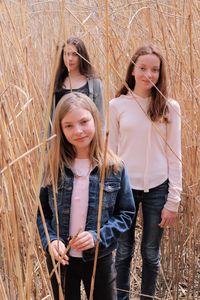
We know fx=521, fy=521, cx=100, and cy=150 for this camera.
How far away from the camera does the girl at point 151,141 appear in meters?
1.35

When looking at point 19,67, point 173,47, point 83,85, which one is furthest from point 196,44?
point 19,67

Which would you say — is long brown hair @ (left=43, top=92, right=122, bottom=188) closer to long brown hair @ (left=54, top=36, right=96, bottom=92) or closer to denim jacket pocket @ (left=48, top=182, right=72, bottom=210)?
denim jacket pocket @ (left=48, top=182, right=72, bottom=210)

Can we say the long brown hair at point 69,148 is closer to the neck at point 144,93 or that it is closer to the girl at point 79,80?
the neck at point 144,93

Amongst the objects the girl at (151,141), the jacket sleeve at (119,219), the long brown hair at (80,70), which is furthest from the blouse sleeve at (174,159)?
the long brown hair at (80,70)

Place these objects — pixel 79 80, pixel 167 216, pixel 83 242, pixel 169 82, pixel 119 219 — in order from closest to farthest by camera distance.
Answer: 1. pixel 83 242
2. pixel 119 219
3. pixel 167 216
4. pixel 169 82
5. pixel 79 80

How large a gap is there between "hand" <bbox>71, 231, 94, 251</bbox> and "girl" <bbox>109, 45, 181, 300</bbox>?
384mm

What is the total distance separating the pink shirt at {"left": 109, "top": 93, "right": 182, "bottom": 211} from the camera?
1352 mm

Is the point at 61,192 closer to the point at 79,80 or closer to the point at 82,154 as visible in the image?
the point at 82,154

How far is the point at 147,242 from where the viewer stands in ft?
4.67

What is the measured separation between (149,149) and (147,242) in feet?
0.85

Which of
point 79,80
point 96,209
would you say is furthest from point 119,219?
point 79,80

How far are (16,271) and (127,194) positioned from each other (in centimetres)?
44

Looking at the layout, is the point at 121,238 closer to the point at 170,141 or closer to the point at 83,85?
the point at 170,141

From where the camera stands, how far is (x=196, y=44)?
1.61 metres
